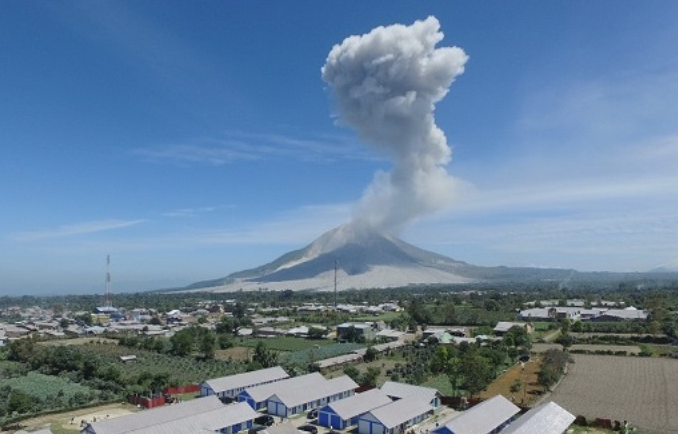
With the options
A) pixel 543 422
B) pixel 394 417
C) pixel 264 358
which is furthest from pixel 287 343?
pixel 543 422

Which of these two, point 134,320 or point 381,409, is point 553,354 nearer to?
point 381,409

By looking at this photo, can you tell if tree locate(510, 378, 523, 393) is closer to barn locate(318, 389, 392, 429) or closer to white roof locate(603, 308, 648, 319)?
barn locate(318, 389, 392, 429)

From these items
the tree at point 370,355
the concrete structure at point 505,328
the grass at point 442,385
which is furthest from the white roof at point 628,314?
the grass at point 442,385

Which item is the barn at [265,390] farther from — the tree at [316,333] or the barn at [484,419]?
the tree at [316,333]

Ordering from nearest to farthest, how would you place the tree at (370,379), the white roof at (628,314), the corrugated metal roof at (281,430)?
the corrugated metal roof at (281,430) < the tree at (370,379) < the white roof at (628,314)

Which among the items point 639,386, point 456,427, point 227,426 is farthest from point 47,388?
point 639,386

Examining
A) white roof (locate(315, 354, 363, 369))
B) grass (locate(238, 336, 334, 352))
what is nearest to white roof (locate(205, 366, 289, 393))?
white roof (locate(315, 354, 363, 369))
